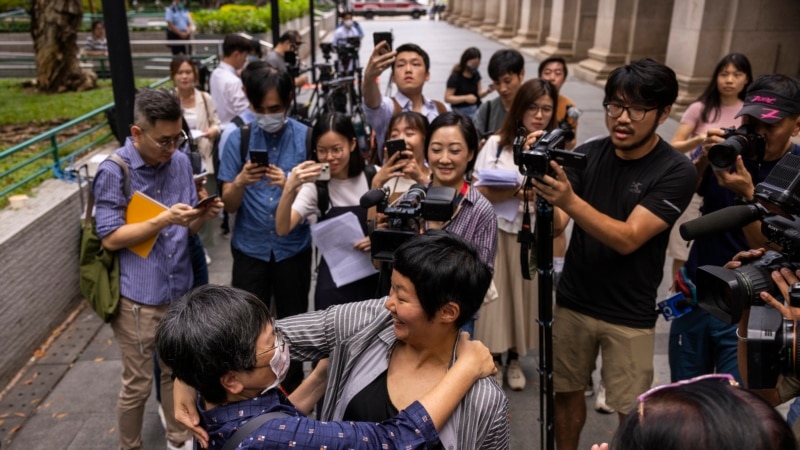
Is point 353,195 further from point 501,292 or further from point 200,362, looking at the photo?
point 200,362

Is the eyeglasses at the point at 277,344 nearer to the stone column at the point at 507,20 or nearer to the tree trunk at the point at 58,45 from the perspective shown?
the tree trunk at the point at 58,45

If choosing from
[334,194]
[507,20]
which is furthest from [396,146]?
[507,20]

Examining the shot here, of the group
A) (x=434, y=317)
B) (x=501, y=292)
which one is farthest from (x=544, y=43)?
(x=434, y=317)

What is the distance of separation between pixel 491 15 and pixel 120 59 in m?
26.8

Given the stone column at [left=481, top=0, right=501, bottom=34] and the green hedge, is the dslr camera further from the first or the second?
the stone column at [left=481, top=0, right=501, bottom=34]

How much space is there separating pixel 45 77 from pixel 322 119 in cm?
955

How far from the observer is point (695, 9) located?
10.6m

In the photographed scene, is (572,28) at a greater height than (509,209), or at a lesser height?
greater

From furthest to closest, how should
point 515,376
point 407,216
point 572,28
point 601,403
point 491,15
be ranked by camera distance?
point 491,15, point 572,28, point 515,376, point 601,403, point 407,216

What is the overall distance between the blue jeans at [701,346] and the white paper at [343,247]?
5.26ft

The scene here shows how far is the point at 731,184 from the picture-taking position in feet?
9.52

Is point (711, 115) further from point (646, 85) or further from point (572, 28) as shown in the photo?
point (572, 28)

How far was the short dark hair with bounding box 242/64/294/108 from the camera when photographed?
384cm

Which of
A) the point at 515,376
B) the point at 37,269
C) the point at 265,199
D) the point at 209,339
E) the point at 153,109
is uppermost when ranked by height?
the point at 153,109
